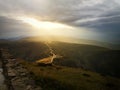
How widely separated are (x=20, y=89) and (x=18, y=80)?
5.61ft

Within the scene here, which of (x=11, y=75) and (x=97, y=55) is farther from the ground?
(x=11, y=75)

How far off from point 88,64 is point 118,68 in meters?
19.2

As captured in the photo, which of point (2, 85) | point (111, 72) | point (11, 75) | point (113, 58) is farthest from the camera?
point (113, 58)

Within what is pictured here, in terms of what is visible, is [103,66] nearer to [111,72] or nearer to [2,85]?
[111,72]

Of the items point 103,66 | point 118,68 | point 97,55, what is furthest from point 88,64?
point 97,55

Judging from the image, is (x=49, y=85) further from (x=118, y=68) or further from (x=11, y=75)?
(x=118, y=68)

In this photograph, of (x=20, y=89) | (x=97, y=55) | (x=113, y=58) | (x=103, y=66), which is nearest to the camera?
(x=20, y=89)

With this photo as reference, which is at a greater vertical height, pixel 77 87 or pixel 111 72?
pixel 77 87

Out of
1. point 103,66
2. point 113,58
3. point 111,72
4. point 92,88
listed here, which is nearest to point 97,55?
point 113,58

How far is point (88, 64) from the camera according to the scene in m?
112

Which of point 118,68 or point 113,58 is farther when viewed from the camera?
point 113,58

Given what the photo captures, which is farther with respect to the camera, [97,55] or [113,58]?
[97,55]

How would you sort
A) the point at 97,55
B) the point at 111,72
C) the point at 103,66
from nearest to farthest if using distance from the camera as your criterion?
the point at 111,72, the point at 103,66, the point at 97,55

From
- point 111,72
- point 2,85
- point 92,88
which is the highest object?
point 2,85
